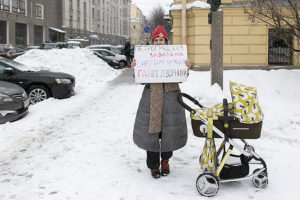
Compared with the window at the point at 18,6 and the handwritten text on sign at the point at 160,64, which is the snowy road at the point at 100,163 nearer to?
the handwritten text on sign at the point at 160,64

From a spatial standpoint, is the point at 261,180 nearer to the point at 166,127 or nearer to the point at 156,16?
the point at 166,127

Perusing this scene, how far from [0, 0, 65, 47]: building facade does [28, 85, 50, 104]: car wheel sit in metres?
33.1

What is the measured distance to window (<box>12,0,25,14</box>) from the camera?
133 ft

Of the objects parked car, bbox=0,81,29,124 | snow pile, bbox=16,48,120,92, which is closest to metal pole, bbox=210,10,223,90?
parked car, bbox=0,81,29,124

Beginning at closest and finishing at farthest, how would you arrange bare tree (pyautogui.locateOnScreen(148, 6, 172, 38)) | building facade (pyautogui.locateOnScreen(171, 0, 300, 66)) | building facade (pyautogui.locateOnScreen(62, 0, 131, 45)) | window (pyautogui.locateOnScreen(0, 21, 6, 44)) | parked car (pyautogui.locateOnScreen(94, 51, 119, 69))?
Result: building facade (pyautogui.locateOnScreen(171, 0, 300, 66)) → parked car (pyautogui.locateOnScreen(94, 51, 119, 69)) → window (pyautogui.locateOnScreen(0, 21, 6, 44)) → building facade (pyautogui.locateOnScreen(62, 0, 131, 45)) → bare tree (pyautogui.locateOnScreen(148, 6, 172, 38))

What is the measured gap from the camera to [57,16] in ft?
168

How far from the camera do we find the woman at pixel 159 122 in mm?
3754

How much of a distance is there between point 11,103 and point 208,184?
5.45m

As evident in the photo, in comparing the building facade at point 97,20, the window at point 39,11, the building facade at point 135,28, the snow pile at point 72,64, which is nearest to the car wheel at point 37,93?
the snow pile at point 72,64

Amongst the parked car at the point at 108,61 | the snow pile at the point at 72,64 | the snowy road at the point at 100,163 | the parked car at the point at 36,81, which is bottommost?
the snowy road at the point at 100,163

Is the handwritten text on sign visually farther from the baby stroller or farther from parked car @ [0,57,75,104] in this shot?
parked car @ [0,57,75,104]

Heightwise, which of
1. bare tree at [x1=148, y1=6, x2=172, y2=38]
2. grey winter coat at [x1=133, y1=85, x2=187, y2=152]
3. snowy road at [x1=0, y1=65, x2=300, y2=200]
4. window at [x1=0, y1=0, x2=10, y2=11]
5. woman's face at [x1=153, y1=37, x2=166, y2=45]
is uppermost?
bare tree at [x1=148, y1=6, x2=172, y2=38]

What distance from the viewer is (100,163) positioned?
14.9 feet

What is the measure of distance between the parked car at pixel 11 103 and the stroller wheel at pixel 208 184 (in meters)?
5.24
